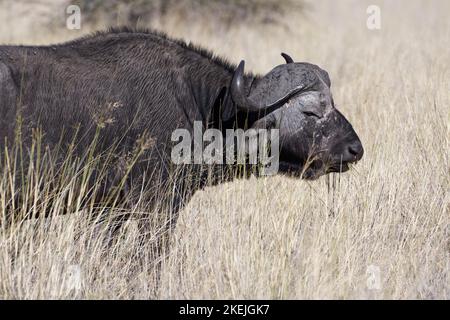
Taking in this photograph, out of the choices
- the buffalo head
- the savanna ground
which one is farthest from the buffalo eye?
the savanna ground

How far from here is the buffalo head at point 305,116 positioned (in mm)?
6906

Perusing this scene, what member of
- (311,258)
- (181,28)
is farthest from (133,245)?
(181,28)

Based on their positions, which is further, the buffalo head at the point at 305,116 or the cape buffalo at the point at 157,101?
the buffalo head at the point at 305,116

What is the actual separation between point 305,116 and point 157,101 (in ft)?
4.10

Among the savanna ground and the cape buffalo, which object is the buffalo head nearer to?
the cape buffalo

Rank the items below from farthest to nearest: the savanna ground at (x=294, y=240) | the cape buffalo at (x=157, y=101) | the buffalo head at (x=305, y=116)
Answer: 1. the buffalo head at (x=305, y=116)
2. the cape buffalo at (x=157, y=101)
3. the savanna ground at (x=294, y=240)

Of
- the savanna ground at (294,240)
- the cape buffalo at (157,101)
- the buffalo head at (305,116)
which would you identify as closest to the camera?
the savanna ground at (294,240)

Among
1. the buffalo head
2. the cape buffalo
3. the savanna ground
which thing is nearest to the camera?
the savanna ground

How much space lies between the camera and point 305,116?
7023 mm

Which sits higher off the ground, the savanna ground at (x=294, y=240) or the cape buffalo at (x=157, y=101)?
the cape buffalo at (x=157, y=101)

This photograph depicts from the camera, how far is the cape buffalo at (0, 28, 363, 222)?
253 inches

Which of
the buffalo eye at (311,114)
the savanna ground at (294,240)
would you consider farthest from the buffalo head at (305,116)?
the savanna ground at (294,240)

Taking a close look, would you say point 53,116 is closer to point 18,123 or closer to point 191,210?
point 18,123

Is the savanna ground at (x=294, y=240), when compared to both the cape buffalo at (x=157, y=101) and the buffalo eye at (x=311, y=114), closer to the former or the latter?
the cape buffalo at (x=157, y=101)
